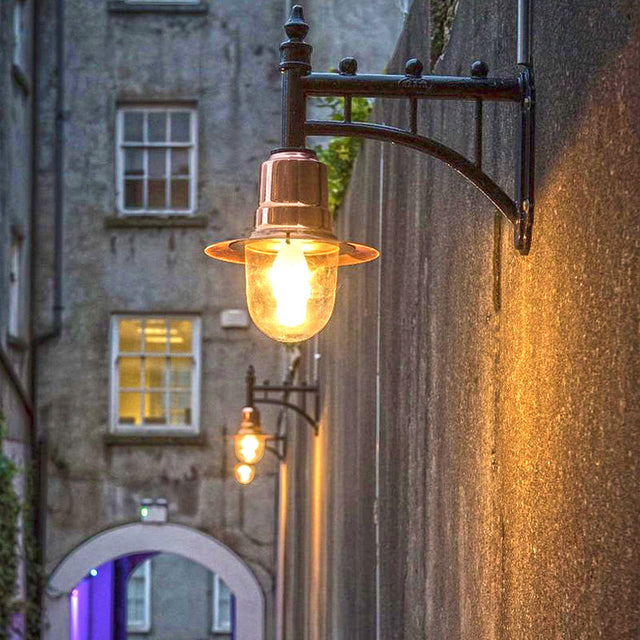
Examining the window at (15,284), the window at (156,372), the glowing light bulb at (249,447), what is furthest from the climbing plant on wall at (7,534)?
the glowing light bulb at (249,447)

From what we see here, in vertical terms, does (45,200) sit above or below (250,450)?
above

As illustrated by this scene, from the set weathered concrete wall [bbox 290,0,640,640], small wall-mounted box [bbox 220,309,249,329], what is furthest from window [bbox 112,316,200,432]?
weathered concrete wall [bbox 290,0,640,640]

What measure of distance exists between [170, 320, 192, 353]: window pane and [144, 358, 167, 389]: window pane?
227 millimetres

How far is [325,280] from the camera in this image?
2506 millimetres

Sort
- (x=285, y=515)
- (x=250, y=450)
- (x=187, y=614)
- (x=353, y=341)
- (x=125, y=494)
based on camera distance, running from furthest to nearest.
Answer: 1. (x=187, y=614)
2. (x=125, y=494)
3. (x=285, y=515)
4. (x=250, y=450)
5. (x=353, y=341)

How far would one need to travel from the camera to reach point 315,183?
2.53 meters

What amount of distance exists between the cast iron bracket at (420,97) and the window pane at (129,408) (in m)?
15.7

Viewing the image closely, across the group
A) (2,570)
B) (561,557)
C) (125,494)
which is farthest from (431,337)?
(125,494)

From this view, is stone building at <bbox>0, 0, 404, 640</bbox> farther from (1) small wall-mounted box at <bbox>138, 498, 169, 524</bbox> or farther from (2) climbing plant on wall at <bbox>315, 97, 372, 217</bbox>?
(2) climbing plant on wall at <bbox>315, 97, 372, 217</bbox>

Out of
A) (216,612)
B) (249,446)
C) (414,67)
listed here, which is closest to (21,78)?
(249,446)

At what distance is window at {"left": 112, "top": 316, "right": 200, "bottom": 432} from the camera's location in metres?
18.1

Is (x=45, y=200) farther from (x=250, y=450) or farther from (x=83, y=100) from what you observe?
(x=250, y=450)

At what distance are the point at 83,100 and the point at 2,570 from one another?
6.24 m

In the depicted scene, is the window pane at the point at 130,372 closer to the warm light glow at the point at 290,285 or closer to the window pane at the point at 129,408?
the window pane at the point at 129,408
